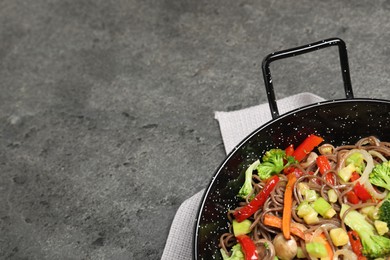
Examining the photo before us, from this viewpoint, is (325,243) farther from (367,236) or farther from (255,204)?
(255,204)

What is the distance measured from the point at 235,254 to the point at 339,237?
1.22 feet

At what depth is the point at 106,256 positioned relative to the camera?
8.46ft

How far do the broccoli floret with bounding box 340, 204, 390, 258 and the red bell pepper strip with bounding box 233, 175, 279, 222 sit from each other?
0.90ft

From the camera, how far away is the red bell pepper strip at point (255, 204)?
7.02 ft

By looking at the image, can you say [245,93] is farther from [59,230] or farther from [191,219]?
[59,230]

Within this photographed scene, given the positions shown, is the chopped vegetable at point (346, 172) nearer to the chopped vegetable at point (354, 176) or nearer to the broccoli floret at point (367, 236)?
the chopped vegetable at point (354, 176)

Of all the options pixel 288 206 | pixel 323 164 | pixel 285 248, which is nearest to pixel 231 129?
pixel 323 164

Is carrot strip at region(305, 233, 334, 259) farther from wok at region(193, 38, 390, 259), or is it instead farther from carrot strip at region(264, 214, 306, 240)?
wok at region(193, 38, 390, 259)

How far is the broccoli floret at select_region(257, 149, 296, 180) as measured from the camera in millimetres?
2217

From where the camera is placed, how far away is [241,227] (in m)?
2.15

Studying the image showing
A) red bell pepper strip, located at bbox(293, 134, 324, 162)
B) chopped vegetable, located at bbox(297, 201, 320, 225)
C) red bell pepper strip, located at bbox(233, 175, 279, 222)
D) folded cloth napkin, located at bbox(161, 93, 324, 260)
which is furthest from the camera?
folded cloth napkin, located at bbox(161, 93, 324, 260)

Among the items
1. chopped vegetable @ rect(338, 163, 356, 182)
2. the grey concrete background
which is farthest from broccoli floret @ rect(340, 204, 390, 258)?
the grey concrete background

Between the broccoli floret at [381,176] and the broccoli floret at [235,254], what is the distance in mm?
561

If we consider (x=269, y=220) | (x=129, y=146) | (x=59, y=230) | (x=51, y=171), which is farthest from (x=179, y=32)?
(x=269, y=220)
